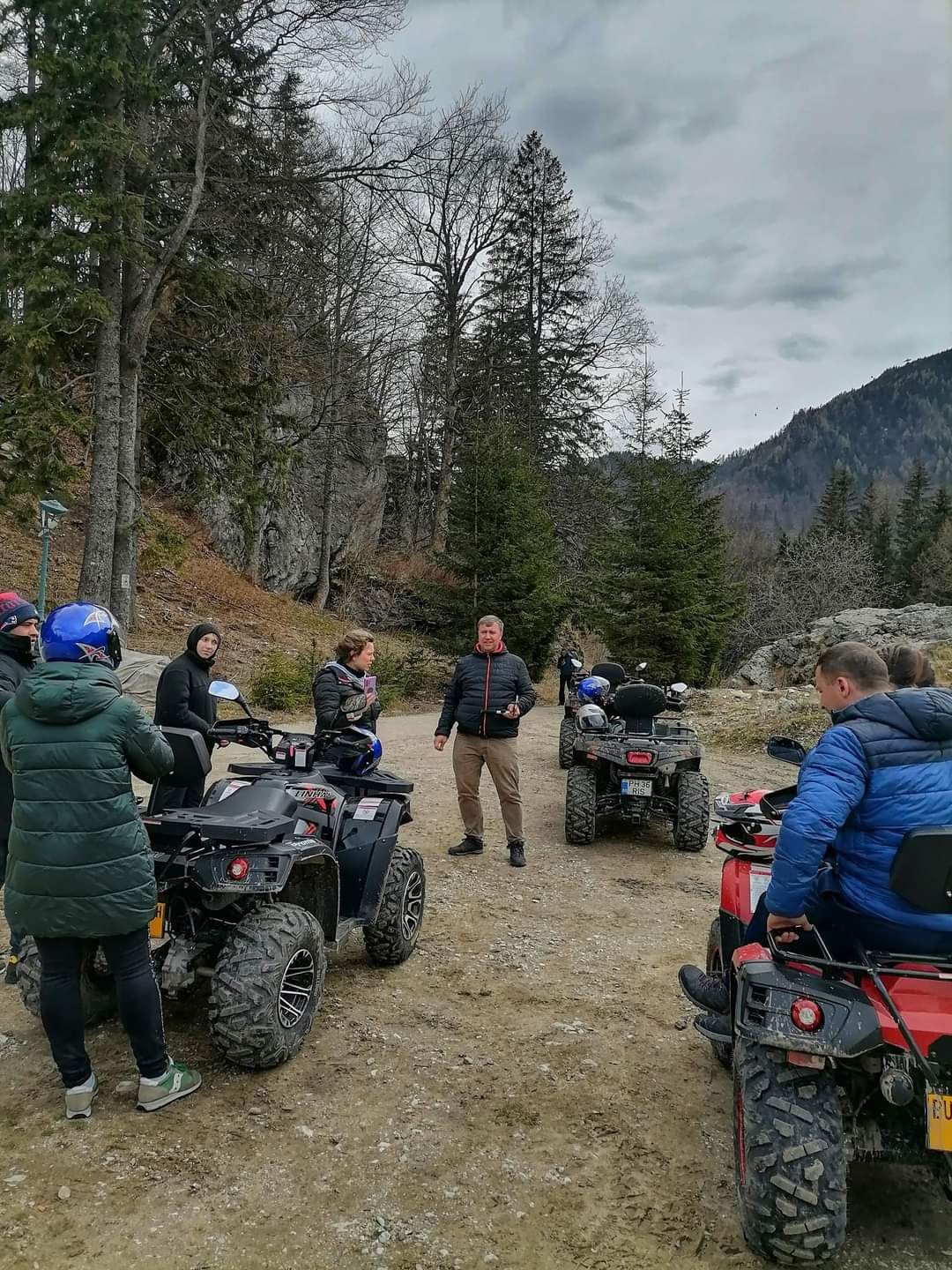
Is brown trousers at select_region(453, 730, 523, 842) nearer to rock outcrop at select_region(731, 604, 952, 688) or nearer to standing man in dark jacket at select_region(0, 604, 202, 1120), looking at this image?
standing man in dark jacket at select_region(0, 604, 202, 1120)

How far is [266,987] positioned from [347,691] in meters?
1.88

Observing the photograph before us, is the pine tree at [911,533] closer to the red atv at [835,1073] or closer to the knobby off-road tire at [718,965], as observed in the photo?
the knobby off-road tire at [718,965]

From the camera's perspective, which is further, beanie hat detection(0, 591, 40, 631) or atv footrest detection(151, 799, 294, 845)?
beanie hat detection(0, 591, 40, 631)

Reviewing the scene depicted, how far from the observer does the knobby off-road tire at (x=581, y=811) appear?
6789 millimetres

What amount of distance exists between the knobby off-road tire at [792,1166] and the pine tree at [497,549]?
622 inches

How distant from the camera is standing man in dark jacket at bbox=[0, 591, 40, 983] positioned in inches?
157

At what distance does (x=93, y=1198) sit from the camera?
242 cm

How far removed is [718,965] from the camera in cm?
347

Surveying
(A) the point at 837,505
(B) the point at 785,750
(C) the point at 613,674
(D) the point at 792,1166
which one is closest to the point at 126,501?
(C) the point at 613,674

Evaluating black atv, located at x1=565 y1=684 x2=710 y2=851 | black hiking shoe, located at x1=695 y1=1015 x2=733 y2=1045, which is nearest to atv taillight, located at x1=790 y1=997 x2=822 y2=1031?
black hiking shoe, located at x1=695 y1=1015 x2=733 y2=1045

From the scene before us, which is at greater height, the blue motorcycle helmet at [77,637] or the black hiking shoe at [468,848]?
the blue motorcycle helmet at [77,637]

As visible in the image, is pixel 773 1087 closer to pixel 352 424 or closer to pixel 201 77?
pixel 201 77

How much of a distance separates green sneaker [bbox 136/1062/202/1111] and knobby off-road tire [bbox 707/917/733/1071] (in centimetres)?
196

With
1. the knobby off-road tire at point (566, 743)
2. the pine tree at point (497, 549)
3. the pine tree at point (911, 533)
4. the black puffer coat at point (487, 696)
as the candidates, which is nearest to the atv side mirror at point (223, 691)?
the black puffer coat at point (487, 696)
